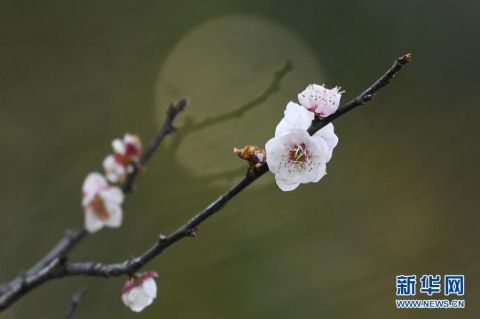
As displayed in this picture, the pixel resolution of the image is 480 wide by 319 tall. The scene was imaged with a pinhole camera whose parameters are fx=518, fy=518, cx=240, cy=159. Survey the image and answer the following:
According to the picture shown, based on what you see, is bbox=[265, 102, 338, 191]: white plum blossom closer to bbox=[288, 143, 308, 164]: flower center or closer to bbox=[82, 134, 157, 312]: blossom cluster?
bbox=[288, 143, 308, 164]: flower center

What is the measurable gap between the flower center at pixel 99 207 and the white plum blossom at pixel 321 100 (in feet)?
2.58

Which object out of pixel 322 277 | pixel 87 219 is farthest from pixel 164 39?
pixel 87 219

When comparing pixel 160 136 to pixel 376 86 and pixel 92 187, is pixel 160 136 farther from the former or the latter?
pixel 376 86

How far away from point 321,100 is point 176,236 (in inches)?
10.1

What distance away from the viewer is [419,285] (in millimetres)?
1521

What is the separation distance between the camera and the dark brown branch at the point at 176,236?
0.58 metres

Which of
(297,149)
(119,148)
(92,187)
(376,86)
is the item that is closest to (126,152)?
(119,148)

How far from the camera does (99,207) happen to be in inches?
52.4

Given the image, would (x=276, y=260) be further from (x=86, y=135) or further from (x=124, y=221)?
(x=86, y=135)

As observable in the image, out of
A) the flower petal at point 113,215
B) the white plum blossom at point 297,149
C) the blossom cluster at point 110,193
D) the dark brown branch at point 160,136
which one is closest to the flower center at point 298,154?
the white plum blossom at point 297,149

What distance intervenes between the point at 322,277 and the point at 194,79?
1286 millimetres

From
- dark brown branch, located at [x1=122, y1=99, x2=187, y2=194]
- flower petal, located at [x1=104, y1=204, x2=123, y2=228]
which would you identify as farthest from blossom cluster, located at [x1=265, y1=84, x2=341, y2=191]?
flower petal, located at [x1=104, y1=204, x2=123, y2=228]

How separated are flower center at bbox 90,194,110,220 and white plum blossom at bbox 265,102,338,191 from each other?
74 cm

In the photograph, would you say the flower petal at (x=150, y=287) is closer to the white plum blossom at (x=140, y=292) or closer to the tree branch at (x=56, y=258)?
the white plum blossom at (x=140, y=292)
